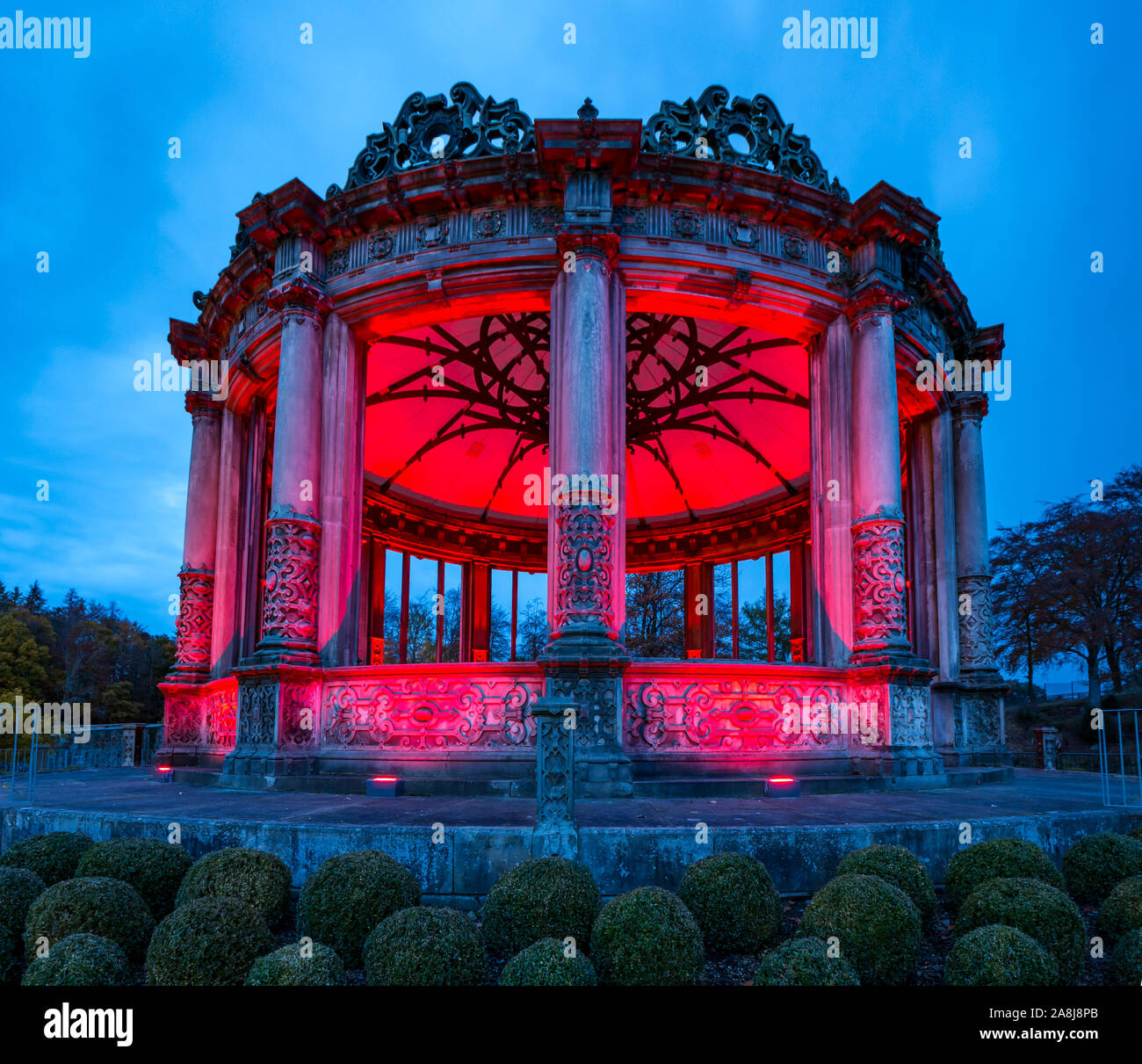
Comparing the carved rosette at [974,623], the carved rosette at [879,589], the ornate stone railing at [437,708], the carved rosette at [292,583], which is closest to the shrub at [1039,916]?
the ornate stone railing at [437,708]

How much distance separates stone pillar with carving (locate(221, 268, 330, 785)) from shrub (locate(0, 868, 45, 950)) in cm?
474

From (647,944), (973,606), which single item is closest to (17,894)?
(647,944)

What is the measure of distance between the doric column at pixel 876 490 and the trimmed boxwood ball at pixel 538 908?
23.5 ft

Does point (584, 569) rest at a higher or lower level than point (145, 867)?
higher

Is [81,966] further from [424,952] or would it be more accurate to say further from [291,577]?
[291,577]

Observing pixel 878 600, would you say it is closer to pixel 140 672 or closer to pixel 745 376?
pixel 745 376

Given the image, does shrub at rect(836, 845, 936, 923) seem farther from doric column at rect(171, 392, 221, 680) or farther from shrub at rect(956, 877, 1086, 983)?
doric column at rect(171, 392, 221, 680)

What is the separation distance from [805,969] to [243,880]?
3.62 m

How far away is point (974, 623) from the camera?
15000mm

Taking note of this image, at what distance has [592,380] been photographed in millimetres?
10312

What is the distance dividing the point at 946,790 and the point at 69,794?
11.3 meters

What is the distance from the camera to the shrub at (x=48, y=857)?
616 centimetres

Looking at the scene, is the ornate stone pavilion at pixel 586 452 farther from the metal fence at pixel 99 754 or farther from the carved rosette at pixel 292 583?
the metal fence at pixel 99 754
